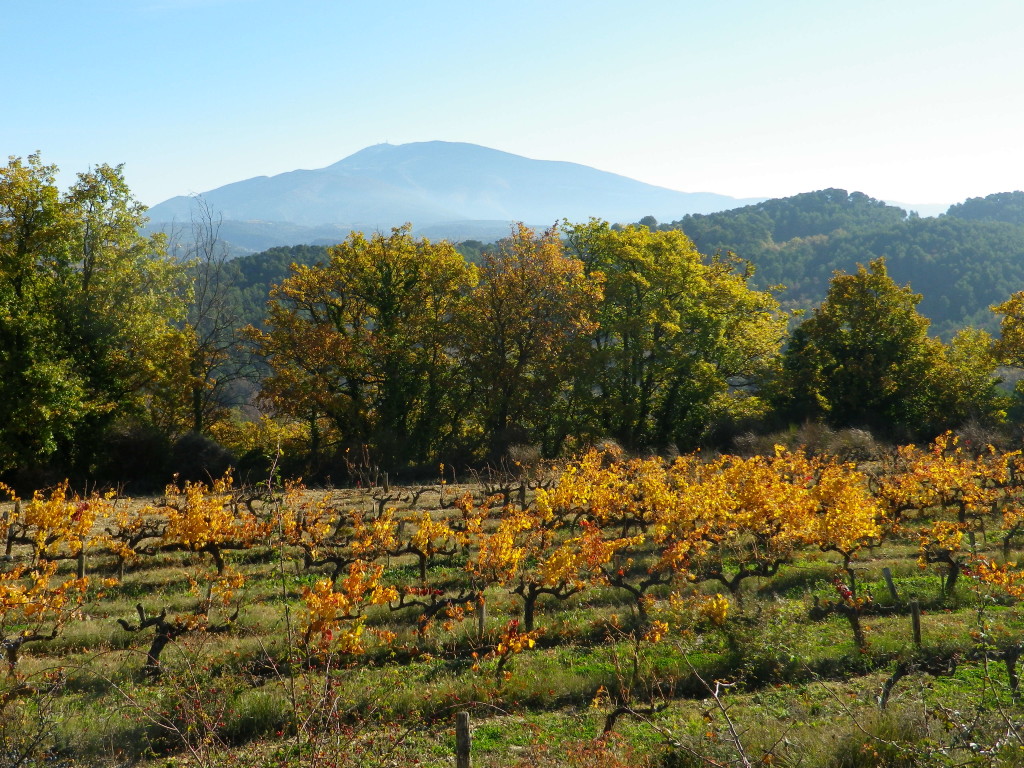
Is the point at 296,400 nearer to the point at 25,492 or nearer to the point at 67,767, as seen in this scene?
the point at 25,492

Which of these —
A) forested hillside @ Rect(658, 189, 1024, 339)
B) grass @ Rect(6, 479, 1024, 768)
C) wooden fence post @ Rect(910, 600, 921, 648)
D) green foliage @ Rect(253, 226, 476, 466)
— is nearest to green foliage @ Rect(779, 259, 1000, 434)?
green foliage @ Rect(253, 226, 476, 466)

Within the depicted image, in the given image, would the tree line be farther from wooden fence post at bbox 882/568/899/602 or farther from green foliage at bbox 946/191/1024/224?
green foliage at bbox 946/191/1024/224

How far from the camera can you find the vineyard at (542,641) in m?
8.17

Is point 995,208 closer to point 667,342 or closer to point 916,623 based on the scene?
point 667,342

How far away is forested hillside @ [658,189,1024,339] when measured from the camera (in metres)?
89.0

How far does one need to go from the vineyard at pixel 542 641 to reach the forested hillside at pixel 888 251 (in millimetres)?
67924

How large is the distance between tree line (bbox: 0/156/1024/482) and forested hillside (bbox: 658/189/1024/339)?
45.1 metres

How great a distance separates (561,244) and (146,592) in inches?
934

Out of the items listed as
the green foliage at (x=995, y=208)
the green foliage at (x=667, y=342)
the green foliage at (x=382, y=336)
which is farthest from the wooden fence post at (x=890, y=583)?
the green foliage at (x=995, y=208)

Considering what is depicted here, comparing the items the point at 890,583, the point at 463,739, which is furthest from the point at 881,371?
the point at 463,739

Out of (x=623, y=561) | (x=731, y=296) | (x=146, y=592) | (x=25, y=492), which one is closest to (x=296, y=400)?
(x=25, y=492)

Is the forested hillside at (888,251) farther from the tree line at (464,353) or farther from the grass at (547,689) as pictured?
the grass at (547,689)

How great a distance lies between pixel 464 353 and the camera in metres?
33.7

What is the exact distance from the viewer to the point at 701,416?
36031 mm
